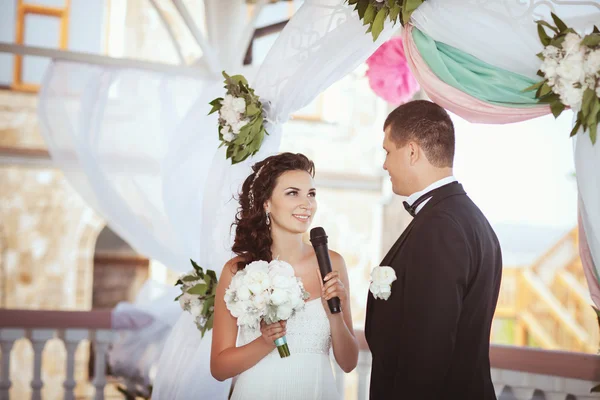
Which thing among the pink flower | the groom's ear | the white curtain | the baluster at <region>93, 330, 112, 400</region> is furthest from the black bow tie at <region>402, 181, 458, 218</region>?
the baluster at <region>93, 330, 112, 400</region>

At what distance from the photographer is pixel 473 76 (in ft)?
7.75

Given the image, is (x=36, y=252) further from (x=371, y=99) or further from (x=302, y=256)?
(x=302, y=256)

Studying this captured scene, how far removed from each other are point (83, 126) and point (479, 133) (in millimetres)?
8175

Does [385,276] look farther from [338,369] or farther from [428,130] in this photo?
[338,369]

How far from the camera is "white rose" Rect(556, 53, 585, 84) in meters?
2.05

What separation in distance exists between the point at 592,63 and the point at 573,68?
5 cm

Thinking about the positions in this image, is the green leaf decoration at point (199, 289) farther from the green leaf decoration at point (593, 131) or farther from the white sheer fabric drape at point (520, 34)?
the green leaf decoration at point (593, 131)

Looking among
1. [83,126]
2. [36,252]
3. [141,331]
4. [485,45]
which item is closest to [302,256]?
[485,45]

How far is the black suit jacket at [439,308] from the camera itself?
6.68ft

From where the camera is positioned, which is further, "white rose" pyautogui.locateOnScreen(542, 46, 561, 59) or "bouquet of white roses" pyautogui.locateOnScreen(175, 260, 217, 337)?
"bouquet of white roses" pyautogui.locateOnScreen(175, 260, 217, 337)

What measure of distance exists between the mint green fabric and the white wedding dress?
101 cm

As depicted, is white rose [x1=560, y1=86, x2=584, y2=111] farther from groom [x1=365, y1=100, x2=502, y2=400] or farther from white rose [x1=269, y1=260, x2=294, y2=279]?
white rose [x1=269, y1=260, x2=294, y2=279]

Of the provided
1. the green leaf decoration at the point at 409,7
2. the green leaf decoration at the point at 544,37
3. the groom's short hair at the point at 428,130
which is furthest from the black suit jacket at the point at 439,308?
the green leaf decoration at the point at 409,7

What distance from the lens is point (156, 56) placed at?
11164 mm
